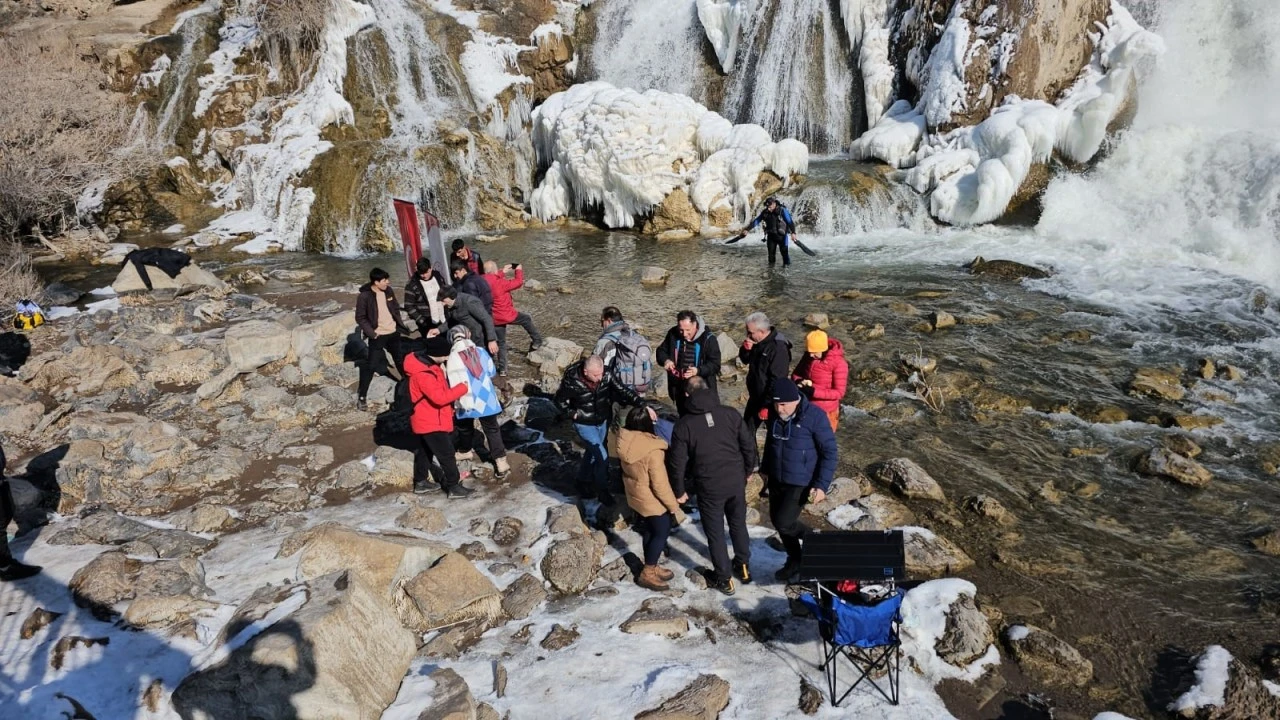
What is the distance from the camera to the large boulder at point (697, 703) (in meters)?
4.17

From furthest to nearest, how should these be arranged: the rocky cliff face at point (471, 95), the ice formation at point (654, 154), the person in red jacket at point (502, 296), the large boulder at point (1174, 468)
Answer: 1. the ice formation at point (654, 154)
2. the rocky cliff face at point (471, 95)
3. the person in red jacket at point (502, 296)
4. the large boulder at point (1174, 468)

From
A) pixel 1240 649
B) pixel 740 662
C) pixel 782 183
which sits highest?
pixel 782 183

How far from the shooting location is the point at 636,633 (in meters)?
4.95

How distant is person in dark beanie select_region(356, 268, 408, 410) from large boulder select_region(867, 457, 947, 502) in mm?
5808

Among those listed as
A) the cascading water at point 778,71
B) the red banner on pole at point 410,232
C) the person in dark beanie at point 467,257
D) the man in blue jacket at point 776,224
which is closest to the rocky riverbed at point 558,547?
the person in dark beanie at point 467,257

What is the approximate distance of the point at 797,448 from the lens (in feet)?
16.7

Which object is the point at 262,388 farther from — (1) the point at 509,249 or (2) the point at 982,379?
(1) the point at 509,249

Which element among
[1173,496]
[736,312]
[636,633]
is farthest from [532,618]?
[736,312]

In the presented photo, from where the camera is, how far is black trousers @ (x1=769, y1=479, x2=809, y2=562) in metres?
5.24

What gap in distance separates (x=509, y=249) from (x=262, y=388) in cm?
1073

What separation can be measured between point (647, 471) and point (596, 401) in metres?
1.29

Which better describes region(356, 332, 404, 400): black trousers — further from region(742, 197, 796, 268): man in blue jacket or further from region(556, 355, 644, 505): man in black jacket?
region(742, 197, 796, 268): man in blue jacket

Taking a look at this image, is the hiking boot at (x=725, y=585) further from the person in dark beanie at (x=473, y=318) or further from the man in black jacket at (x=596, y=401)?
the person in dark beanie at (x=473, y=318)

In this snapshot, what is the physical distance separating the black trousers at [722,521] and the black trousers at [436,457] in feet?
8.59
